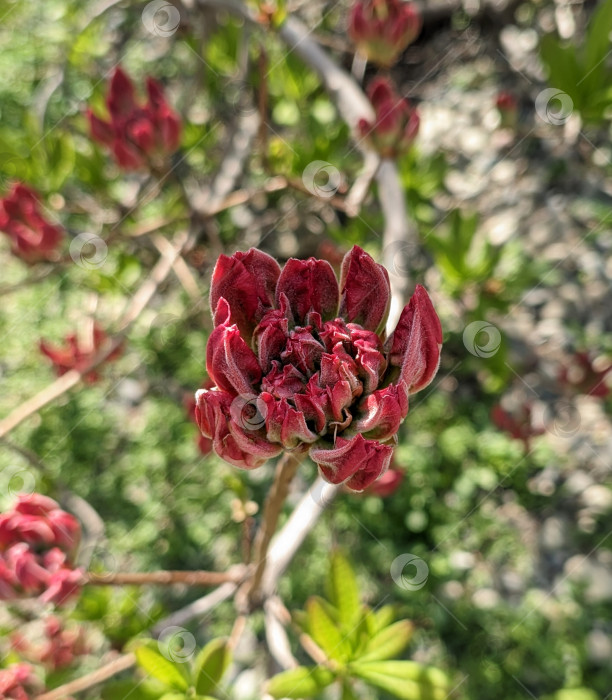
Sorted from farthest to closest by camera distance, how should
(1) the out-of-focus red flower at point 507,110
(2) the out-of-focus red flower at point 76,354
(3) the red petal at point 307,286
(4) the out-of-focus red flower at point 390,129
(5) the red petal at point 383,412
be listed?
(1) the out-of-focus red flower at point 507,110 → (2) the out-of-focus red flower at point 76,354 → (4) the out-of-focus red flower at point 390,129 → (3) the red petal at point 307,286 → (5) the red petal at point 383,412

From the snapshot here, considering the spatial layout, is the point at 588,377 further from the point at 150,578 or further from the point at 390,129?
the point at 150,578

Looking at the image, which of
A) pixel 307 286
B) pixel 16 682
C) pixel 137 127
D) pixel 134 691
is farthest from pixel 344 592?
pixel 137 127

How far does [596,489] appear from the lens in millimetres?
2020

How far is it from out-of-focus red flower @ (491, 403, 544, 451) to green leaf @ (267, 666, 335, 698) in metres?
1.15

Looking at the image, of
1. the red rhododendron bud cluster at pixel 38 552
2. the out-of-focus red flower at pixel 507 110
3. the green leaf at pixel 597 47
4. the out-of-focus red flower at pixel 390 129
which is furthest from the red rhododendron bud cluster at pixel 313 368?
the out-of-focus red flower at pixel 507 110

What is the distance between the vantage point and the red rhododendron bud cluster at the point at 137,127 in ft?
5.31

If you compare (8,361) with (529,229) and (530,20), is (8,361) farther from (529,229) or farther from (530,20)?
(530,20)

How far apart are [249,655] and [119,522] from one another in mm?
636

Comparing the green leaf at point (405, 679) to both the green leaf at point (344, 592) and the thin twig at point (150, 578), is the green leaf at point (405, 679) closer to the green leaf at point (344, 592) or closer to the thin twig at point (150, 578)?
the green leaf at point (344, 592)

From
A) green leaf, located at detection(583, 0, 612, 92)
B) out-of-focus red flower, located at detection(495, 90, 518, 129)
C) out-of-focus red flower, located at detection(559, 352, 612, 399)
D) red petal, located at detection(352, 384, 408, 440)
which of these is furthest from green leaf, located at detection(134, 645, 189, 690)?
out-of-focus red flower, located at detection(495, 90, 518, 129)

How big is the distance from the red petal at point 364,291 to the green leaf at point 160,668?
2.51ft

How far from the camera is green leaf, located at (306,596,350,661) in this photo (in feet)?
3.72

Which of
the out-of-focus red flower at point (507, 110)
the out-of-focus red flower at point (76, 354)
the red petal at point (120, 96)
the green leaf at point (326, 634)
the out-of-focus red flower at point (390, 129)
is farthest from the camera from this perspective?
the out-of-focus red flower at point (507, 110)

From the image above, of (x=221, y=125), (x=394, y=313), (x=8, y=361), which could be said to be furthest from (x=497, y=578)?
(x=221, y=125)
